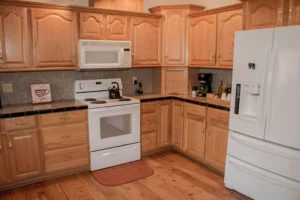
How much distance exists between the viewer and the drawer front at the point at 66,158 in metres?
2.97

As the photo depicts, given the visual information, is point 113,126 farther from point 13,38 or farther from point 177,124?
point 13,38

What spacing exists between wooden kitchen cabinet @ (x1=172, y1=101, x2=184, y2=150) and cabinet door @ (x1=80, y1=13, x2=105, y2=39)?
1462 mm

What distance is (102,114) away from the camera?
3.17 meters

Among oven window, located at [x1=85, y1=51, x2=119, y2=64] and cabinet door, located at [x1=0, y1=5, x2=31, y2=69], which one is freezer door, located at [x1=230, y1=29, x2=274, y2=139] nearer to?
oven window, located at [x1=85, y1=51, x2=119, y2=64]

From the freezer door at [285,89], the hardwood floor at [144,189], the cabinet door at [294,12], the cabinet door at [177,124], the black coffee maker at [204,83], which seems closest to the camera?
the freezer door at [285,89]

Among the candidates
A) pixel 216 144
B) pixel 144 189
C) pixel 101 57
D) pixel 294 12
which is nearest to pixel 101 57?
pixel 101 57

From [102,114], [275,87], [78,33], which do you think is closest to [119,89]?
[102,114]

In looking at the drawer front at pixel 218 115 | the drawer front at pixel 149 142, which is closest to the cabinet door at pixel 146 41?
the drawer front at pixel 149 142

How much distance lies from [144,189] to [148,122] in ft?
3.50

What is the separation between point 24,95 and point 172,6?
2.44 meters

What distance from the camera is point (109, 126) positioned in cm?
330

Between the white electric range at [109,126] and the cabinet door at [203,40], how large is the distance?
1111 millimetres

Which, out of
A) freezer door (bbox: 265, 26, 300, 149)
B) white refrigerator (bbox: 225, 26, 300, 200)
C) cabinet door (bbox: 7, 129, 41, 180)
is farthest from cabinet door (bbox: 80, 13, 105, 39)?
freezer door (bbox: 265, 26, 300, 149)

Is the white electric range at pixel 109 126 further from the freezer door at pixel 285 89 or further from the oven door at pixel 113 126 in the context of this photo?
the freezer door at pixel 285 89
